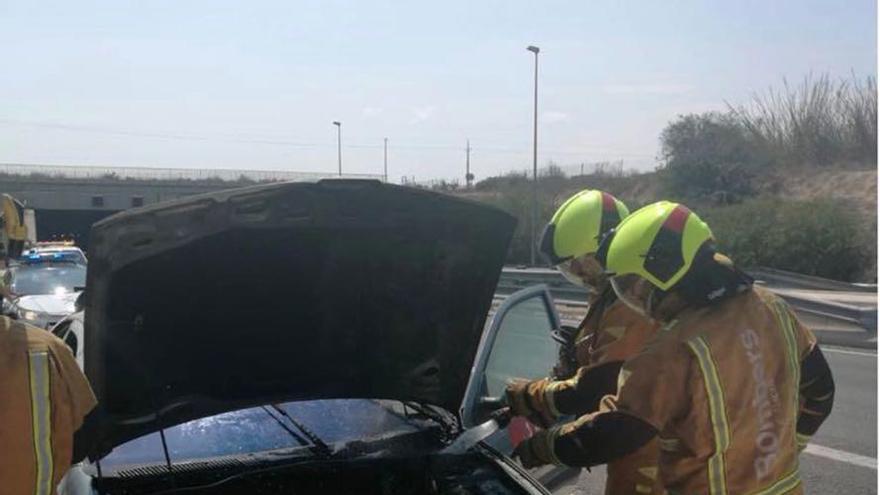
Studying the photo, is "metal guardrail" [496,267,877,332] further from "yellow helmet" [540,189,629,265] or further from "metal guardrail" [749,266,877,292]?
"yellow helmet" [540,189,629,265]

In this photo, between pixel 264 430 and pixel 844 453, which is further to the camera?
pixel 844 453

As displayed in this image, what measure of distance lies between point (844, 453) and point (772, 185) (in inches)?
1681

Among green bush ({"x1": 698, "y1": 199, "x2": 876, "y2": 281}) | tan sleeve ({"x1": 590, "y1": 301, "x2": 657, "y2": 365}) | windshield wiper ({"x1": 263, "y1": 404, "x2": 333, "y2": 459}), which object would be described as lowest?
green bush ({"x1": 698, "y1": 199, "x2": 876, "y2": 281})

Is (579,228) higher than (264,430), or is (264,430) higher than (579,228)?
(579,228)

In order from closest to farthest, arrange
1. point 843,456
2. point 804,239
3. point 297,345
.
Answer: point 297,345 → point 843,456 → point 804,239

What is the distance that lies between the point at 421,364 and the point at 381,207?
80 centimetres

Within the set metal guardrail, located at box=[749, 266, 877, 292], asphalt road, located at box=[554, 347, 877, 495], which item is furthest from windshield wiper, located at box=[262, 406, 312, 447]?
metal guardrail, located at box=[749, 266, 877, 292]

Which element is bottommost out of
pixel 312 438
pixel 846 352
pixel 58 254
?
pixel 846 352

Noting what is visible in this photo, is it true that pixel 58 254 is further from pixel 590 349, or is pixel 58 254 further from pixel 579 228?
pixel 590 349

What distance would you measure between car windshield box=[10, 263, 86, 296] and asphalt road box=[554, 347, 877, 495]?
9.76m

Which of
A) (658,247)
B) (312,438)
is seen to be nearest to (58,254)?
(312,438)

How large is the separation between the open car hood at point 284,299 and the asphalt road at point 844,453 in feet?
3.92

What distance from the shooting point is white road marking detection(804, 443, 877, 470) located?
681 centimetres

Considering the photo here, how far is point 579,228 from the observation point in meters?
3.83
